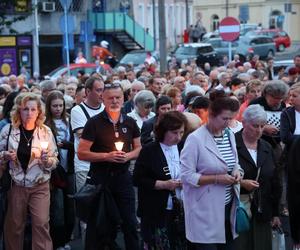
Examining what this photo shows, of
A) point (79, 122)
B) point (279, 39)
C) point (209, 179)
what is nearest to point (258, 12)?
point (279, 39)

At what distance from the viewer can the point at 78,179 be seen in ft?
30.6

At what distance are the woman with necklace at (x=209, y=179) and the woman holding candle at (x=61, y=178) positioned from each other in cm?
235

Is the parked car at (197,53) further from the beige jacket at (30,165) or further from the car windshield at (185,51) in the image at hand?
the beige jacket at (30,165)

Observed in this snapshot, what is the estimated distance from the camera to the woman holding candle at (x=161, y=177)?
749 cm

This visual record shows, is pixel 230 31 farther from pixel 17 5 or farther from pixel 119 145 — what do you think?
pixel 119 145

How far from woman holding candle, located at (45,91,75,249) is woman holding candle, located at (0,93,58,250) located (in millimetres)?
480

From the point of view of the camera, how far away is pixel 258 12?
73.0 meters

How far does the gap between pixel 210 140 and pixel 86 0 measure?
38.0 metres

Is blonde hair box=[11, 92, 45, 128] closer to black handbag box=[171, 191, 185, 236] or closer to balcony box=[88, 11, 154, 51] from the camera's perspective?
black handbag box=[171, 191, 185, 236]

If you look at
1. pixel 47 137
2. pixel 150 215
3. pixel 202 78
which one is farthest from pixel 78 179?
pixel 202 78

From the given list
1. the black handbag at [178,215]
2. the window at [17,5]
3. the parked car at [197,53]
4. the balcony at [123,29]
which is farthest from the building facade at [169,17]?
the black handbag at [178,215]

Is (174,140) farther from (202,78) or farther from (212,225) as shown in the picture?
(202,78)

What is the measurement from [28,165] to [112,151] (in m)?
0.90

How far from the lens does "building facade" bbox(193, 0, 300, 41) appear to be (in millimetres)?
71375
